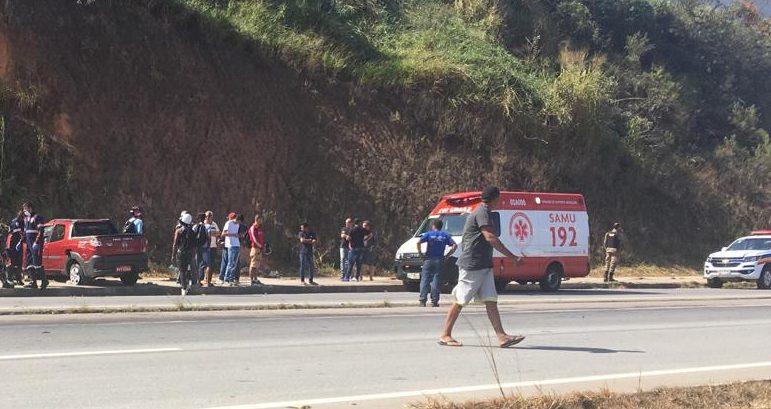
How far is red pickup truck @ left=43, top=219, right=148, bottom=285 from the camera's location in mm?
21156

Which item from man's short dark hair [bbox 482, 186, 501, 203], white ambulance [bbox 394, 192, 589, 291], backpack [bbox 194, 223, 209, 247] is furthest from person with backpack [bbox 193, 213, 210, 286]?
man's short dark hair [bbox 482, 186, 501, 203]

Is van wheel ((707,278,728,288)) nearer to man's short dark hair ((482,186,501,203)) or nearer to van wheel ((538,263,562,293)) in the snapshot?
van wheel ((538,263,562,293))

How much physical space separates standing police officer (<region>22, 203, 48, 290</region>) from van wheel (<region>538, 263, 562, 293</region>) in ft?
40.9

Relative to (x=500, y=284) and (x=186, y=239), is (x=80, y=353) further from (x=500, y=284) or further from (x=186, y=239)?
(x=500, y=284)

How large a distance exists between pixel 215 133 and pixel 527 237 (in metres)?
10.4

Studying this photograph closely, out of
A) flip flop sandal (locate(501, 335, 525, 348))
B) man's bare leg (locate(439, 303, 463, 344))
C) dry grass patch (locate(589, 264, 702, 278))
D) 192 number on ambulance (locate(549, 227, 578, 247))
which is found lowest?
flip flop sandal (locate(501, 335, 525, 348))

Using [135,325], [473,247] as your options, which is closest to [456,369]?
[473,247]

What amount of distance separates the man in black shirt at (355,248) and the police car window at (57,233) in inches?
298

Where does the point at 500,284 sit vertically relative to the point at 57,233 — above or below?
below

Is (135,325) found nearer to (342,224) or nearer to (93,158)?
(93,158)

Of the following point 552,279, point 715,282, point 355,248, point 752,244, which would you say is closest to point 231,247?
point 355,248

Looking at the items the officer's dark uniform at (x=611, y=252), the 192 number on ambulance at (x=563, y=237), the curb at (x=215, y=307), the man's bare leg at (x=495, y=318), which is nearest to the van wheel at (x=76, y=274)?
the curb at (x=215, y=307)

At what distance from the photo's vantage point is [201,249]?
72.7 ft

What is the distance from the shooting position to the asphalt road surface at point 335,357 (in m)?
8.36
